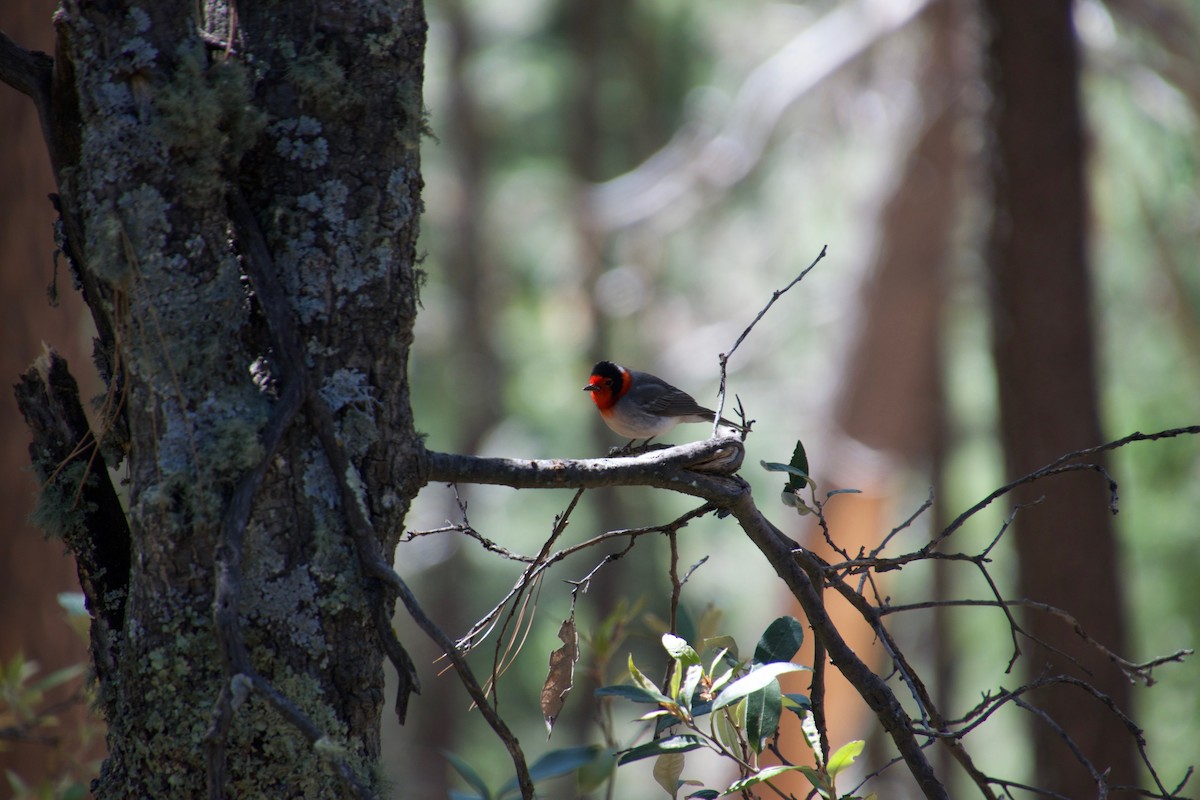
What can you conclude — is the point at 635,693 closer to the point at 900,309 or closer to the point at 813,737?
the point at 813,737

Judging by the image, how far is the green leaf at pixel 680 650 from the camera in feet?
6.00

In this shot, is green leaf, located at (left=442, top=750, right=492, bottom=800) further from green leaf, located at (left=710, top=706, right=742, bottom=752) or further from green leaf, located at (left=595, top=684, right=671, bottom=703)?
green leaf, located at (left=710, top=706, right=742, bottom=752)

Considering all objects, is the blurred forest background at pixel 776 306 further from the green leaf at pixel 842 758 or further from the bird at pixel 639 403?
the bird at pixel 639 403

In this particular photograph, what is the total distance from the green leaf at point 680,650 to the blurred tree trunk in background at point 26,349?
10.0 ft

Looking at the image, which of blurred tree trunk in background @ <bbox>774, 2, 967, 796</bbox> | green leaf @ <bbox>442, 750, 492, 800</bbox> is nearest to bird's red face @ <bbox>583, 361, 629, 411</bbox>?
green leaf @ <bbox>442, 750, 492, 800</bbox>

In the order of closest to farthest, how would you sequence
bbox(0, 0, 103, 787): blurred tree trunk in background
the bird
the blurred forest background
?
bbox(0, 0, 103, 787): blurred tree trunk in background, the bird, the blurred forest background

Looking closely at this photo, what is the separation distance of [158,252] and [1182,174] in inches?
335

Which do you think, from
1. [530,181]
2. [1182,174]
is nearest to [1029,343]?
[1182,174]

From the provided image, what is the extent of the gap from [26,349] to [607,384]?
106 inches

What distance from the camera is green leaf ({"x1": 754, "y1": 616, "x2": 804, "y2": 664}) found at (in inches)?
78.8

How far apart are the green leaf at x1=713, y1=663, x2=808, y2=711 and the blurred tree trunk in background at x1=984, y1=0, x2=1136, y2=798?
412cm

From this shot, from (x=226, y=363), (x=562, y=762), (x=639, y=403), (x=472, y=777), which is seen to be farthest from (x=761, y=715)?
(x=639, y=403)

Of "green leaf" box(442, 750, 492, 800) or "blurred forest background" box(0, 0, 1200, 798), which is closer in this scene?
"green leaf" box(442, 750, 492, 800)

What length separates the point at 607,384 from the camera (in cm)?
524
